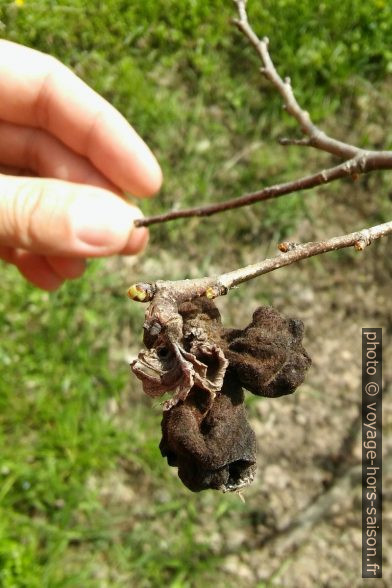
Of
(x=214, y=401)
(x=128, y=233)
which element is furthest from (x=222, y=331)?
(x=128, y=233)

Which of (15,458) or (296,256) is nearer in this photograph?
(296,256)

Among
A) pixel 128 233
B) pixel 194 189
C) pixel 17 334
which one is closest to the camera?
pixel 128 233

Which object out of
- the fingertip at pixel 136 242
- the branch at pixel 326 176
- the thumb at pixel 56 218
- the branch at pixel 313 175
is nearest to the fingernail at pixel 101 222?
the thumb at pixel 56 218

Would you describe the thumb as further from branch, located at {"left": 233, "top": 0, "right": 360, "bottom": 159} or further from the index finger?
branch, located at {"left": 233, "top": 0, "right": 360, "bottom": 159}

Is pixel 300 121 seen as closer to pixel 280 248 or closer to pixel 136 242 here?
pixel 280 248

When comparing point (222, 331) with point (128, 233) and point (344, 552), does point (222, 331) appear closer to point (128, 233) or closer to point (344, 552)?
point (128, 233)

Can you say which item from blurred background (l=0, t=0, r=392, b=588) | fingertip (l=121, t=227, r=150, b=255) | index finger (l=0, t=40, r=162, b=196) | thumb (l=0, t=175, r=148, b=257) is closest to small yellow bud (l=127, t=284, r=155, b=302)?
thumb (l=0, t=175, r=148, b=257)
